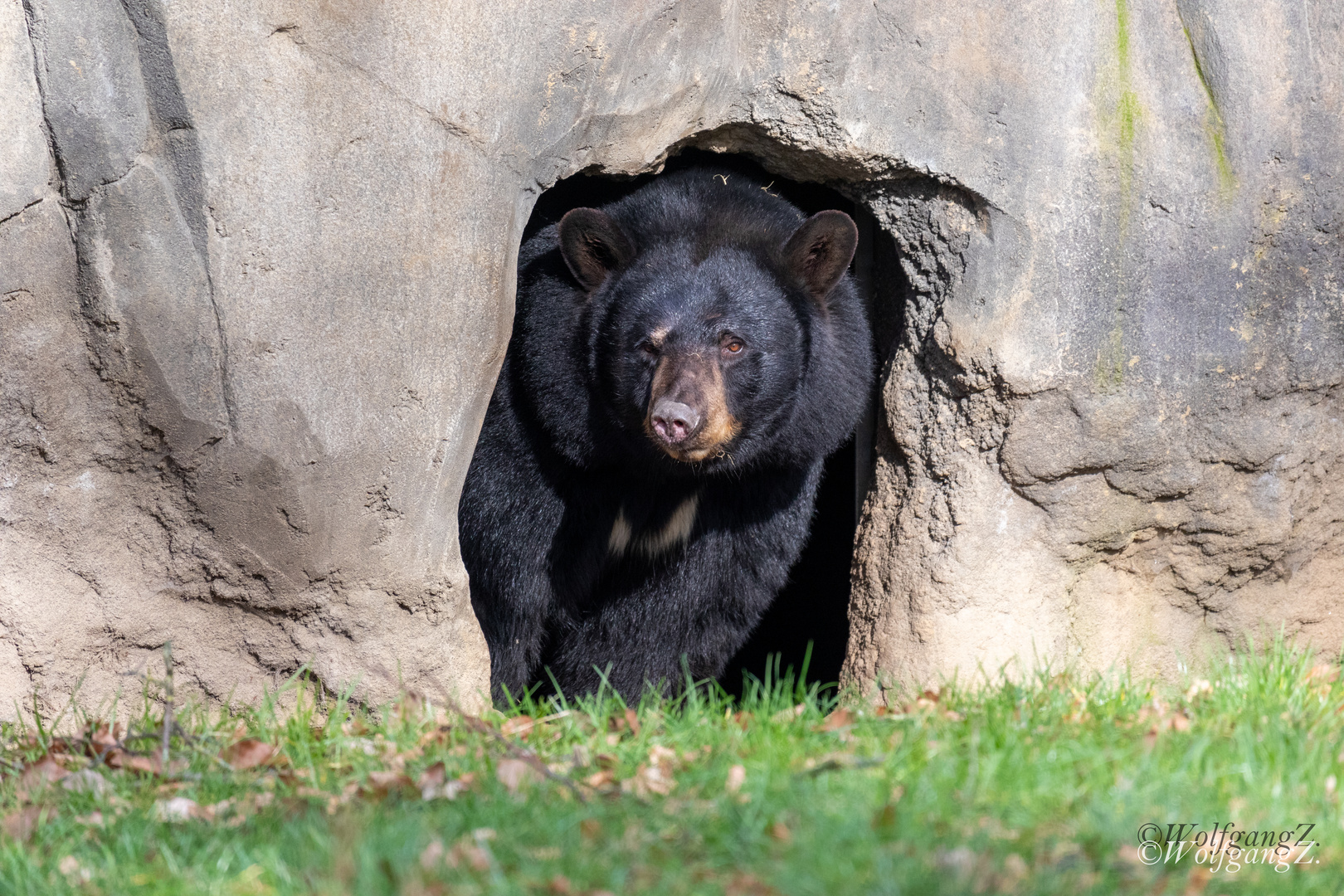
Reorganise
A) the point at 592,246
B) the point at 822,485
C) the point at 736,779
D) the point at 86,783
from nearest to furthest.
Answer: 1. the point at 736,779
2. the point at 86,783
3. the point at 592,246
4. the point at 822,485

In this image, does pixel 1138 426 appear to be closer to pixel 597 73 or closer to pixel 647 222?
pixel 647 222

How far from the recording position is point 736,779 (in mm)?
2775

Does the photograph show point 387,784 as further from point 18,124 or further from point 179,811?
point 18,124

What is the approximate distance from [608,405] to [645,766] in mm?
1994

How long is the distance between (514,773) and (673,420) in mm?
1570

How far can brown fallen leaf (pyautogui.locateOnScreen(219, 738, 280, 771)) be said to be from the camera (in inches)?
129

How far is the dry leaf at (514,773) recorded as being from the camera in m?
2.88

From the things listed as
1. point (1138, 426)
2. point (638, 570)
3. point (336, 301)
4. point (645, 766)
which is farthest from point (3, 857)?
point (1138, 426)

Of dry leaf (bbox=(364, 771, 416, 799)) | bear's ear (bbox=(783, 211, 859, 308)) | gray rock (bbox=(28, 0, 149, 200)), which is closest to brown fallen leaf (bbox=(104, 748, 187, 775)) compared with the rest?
dry leaf (bbox=(364, 771, 416, 799))

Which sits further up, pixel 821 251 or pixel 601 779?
pixel 821 251

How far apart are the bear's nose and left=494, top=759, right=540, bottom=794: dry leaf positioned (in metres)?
1.51

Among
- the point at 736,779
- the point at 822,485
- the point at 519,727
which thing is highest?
the point at 822,485

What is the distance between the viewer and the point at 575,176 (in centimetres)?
508

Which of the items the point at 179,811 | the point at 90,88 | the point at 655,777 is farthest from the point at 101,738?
the point at 90,88
